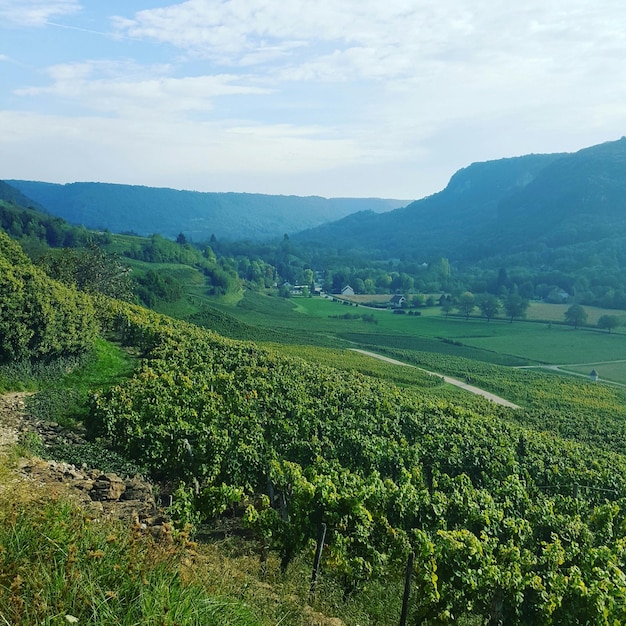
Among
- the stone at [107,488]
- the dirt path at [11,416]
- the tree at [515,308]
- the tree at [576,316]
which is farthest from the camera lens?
the tree at [515,308]

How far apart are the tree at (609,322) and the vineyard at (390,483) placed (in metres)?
73.0

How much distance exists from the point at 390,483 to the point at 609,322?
3918 inches

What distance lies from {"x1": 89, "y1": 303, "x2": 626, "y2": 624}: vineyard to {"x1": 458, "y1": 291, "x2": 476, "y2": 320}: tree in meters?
87.9

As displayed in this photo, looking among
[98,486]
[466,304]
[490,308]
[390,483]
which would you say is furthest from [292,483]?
[466,304]

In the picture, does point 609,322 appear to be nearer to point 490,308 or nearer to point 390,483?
point 490,308

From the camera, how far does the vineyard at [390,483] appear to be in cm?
1177

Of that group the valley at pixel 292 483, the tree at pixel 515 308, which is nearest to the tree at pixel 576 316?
the tree at pixel 515 308

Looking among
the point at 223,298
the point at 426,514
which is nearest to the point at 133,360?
the point at 426,514

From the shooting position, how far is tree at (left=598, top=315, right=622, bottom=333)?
331 ft

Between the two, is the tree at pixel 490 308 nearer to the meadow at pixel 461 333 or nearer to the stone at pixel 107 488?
the meadow at pixel 461 333

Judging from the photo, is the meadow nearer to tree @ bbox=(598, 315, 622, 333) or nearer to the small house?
tree @ bbox=(598, 315, 622, 333)

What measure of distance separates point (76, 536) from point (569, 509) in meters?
16.1

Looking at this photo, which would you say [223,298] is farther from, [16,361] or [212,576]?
[212,576]

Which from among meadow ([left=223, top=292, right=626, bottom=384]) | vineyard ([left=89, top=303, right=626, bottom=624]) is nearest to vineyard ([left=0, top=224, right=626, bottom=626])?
vineyard ([left=89, top=303, right=626, bottom=624])
